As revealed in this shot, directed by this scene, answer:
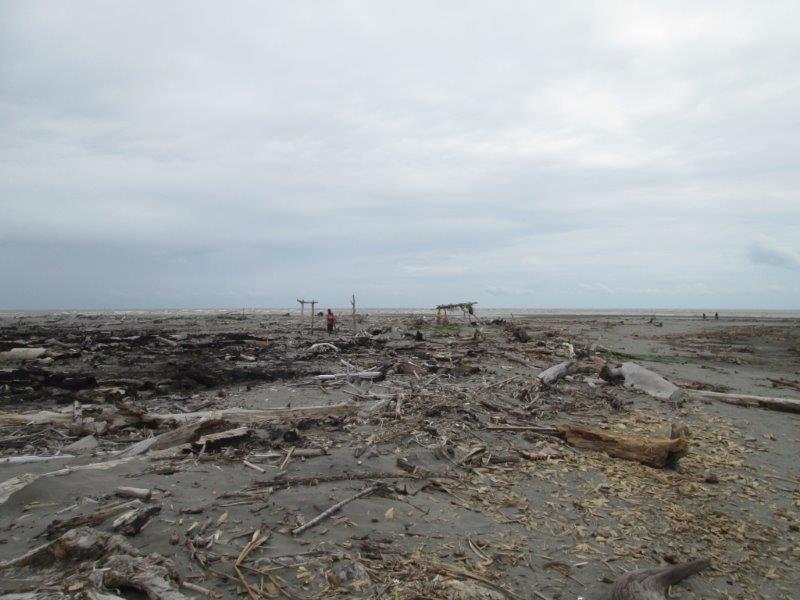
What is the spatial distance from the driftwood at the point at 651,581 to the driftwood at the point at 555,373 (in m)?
7.22

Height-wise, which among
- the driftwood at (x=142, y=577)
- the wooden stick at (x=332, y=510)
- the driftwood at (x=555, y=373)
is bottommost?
the wooden stick at (x=332, y=510)

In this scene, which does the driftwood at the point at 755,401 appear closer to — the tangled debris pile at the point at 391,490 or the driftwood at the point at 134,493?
the tangled debris pile at the point at 391,490

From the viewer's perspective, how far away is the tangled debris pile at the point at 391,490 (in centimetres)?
368

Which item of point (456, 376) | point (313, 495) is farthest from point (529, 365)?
point (313, 495)

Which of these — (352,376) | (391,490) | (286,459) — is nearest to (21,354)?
(352,376)

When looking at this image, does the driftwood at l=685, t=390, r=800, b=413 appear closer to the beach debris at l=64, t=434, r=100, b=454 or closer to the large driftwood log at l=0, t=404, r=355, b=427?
the large driftwood log at l=0, t=404, r=355, b=427

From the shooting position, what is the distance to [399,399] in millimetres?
9266

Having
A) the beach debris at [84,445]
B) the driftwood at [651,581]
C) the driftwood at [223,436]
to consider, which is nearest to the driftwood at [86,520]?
the driftwood at [223,436]

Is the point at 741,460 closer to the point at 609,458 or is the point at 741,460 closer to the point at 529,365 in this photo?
the point at 609,458

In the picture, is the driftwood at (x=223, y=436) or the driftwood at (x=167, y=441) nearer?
the driftwood at (x=167, y=441)

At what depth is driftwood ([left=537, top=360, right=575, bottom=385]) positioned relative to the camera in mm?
11734

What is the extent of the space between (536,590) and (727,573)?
2067mm

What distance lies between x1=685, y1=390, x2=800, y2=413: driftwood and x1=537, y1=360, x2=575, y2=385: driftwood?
280cm

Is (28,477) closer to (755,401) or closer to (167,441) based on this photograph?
(167,441)
